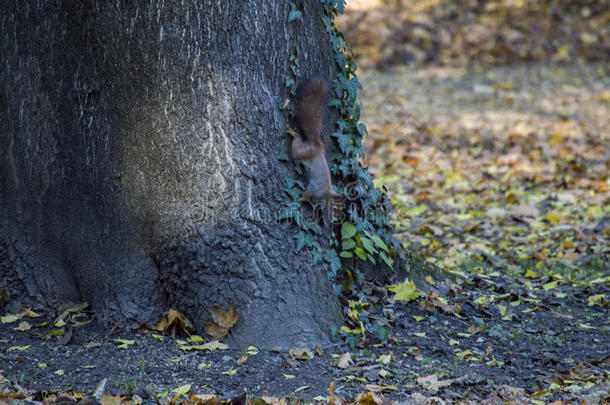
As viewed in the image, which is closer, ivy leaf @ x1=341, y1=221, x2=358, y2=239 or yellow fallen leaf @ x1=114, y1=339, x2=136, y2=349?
yellow fallen leaf @ x1=114, y1=339, x2=136, y2=349

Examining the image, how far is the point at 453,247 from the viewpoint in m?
5.38

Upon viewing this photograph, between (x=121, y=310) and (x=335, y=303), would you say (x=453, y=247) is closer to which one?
(x=335, y=303)

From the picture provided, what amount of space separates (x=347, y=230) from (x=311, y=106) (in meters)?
0.73

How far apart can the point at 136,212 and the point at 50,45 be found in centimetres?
95

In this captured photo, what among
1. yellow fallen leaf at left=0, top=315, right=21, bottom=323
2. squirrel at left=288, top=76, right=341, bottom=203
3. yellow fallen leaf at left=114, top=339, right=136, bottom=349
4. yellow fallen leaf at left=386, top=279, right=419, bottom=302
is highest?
squirrel at left=288, top=76, right=341, bottom=203

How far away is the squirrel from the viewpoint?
3514 mm

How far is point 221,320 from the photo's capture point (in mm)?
3410

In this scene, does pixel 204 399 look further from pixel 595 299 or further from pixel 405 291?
pixel 595 299

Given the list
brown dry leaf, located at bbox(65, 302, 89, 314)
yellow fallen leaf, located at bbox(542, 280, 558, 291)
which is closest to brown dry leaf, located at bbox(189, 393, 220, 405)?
brown dry leaf, located at bbox(65, 302, 89, 314)

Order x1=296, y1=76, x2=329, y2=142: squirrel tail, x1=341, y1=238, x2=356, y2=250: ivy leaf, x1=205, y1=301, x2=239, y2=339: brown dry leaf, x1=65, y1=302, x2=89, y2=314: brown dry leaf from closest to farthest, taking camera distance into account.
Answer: x1=205, y1=301, x2=239, y2=339: brown dry leaf < x1=296, y1=76, x2=329, y2=142: squirrel tail < x1=65, y1=302, x2=89, y2=314: brown dry leaf < x1=341, y1=238, x2=356, y2=250: ivy leaf

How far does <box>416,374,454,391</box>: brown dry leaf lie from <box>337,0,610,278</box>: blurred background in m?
1.70

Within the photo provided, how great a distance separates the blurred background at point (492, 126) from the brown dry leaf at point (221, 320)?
77.3 inches

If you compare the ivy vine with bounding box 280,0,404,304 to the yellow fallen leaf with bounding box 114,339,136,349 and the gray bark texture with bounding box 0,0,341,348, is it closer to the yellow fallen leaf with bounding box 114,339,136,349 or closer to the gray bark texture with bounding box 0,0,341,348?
the gray bark texture with bounding box 0,0,341,348

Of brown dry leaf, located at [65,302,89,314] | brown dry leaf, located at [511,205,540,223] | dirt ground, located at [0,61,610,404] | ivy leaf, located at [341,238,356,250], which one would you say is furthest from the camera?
brown dry leaf, located at [511,205,540,223]
